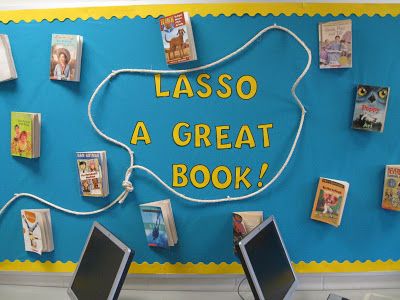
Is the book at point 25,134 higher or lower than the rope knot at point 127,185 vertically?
higher

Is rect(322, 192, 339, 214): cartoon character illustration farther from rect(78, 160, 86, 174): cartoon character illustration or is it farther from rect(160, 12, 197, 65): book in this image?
rect(78, 160, 86, 174): cartoon character illustration

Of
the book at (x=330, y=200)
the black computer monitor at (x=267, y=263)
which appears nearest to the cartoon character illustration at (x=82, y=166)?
the black computer monitor at (x=267, y=263)

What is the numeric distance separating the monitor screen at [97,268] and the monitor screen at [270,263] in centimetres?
34

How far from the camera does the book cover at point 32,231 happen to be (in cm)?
101

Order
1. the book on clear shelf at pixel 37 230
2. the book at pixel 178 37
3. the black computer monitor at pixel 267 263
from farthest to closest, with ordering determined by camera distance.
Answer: the book on clear shelf at pixel 37 230 < the book at pixel 178 37 < the black computer monitor at pixel 267 263

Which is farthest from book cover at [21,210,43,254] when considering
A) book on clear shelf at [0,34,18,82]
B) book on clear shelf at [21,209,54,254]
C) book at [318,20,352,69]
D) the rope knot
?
book at [318,20,352,69]

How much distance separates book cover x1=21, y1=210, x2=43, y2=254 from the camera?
1.01 meters

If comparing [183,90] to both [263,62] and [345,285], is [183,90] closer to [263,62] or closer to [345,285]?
[263,62]

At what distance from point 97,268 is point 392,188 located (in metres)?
0.89

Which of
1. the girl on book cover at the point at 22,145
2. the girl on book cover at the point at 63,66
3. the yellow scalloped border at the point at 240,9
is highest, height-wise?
the yellow scalloped border at the point at 240,9

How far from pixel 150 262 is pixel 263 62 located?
28.0 inches

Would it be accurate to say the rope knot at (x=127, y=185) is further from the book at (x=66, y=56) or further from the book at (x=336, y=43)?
the book at (x=336, y=43)

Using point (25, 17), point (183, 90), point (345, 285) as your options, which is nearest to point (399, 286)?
point (345, 285)

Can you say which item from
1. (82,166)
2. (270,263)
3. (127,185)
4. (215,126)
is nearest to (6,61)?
(82,166)
